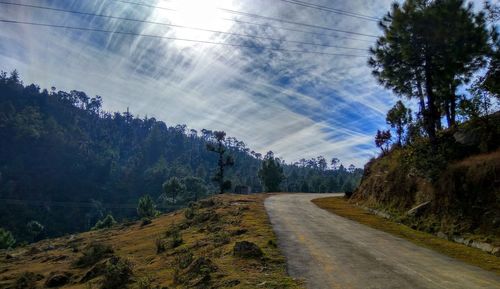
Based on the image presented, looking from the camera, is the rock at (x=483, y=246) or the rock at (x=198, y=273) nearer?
the rock at (x=198, y=273)

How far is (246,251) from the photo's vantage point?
1647cm

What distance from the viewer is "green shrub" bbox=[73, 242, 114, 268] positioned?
26.7 meters

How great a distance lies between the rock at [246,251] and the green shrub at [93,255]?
1400 centimetres

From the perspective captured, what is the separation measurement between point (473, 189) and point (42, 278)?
87.3 ft

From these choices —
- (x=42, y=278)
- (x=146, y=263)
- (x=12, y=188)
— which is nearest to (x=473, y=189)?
(x=146, y=263)

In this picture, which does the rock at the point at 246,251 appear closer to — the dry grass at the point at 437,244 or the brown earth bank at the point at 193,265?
the brown earth bank at the point at 193,265

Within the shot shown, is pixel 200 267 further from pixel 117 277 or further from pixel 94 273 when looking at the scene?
pixel 94 273

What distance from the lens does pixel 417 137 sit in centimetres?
3347

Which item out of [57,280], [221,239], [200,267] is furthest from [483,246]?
[57,280]

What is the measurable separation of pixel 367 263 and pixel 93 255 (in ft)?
65.1

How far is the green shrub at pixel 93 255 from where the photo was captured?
26.7 meters

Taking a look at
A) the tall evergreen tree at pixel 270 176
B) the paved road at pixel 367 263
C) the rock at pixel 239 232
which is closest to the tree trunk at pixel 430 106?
the paved road at pixel 367 263

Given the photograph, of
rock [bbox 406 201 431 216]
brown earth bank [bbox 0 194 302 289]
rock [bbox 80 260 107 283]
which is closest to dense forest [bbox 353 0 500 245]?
rock [bbox 406 201 431 216]

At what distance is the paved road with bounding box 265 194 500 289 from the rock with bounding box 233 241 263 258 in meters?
1.23
